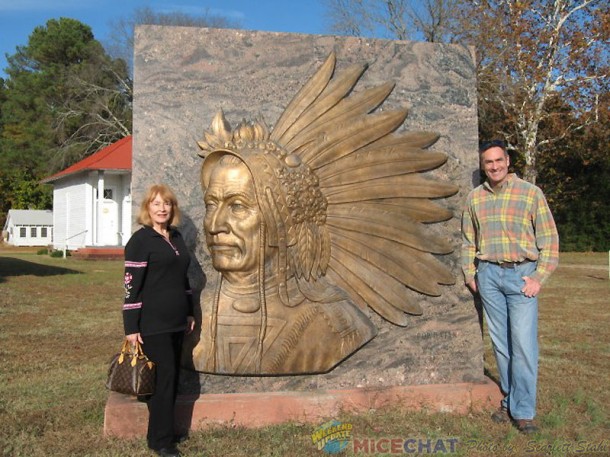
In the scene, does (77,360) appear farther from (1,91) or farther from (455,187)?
(1,91)

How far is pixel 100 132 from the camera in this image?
28.9 meters

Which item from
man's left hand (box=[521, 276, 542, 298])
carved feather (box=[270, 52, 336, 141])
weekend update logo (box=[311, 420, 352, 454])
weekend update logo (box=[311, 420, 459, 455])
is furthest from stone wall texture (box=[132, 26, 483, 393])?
man's left hand (box=[521, 276, 542, 298])

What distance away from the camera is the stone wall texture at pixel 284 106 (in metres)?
3.79

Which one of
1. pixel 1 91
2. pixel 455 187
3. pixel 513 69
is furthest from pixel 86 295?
pixel 1 91

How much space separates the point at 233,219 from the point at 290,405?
1188 millimetres

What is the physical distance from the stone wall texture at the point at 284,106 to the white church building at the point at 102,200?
16.7 meters

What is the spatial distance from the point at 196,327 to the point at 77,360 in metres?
2.38

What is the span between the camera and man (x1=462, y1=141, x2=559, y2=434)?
356 centimetres

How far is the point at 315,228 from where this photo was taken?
3793 mm

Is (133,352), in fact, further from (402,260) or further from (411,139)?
(411,139)

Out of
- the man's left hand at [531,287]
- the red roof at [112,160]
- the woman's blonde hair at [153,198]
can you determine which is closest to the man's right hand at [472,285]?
the man's left hand at [531,287]

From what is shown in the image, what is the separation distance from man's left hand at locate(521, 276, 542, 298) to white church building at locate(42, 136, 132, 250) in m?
17.7

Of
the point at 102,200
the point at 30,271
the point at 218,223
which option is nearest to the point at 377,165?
the point at 218,223

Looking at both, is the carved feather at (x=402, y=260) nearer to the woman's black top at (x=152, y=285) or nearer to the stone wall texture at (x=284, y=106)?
the stone wall texture at (x=284, y=106)
